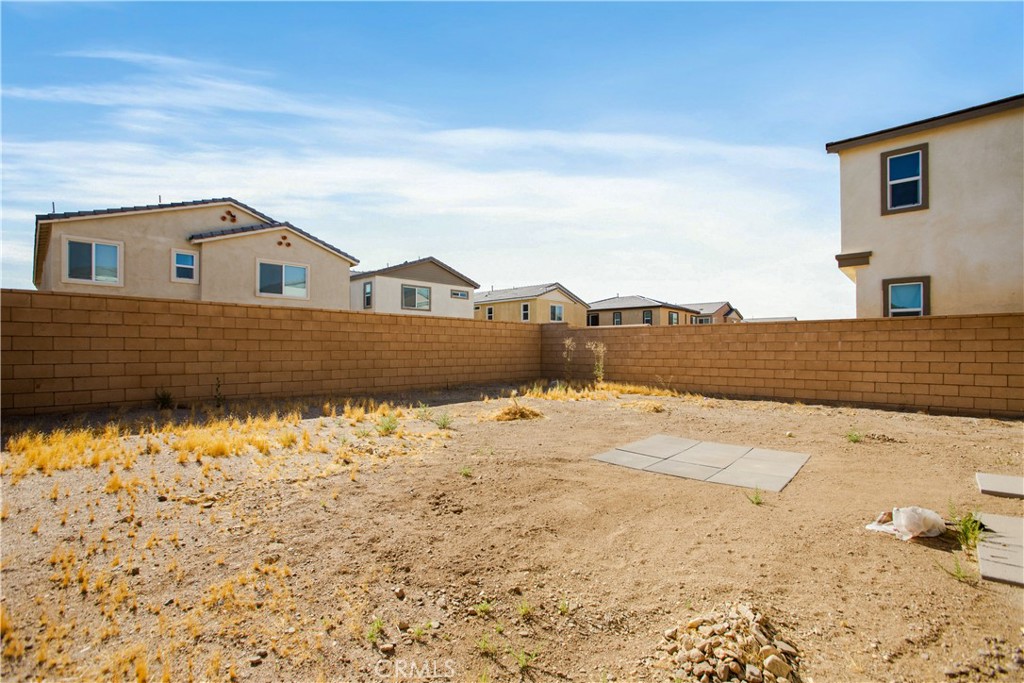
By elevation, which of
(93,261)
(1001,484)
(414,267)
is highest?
(414,267)

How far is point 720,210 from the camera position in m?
11.0

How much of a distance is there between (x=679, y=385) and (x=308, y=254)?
1341 centimetres

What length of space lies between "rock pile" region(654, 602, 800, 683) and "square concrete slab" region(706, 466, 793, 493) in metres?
2.35

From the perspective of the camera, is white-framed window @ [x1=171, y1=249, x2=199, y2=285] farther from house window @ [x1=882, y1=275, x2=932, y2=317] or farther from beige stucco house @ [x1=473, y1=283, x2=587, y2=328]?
house window @ [x1=882, y1=275, x2=932, y2=317]

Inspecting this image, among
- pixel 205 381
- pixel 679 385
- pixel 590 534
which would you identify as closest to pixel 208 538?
pixel 590 534

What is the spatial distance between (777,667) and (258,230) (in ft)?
56.6

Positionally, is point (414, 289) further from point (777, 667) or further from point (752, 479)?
point (777, 667)

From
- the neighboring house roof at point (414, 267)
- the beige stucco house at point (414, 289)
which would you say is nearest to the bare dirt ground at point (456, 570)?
the beige stucco house at point (414, 289)

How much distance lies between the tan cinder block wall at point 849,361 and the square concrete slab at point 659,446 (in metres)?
5.33

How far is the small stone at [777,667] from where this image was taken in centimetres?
207

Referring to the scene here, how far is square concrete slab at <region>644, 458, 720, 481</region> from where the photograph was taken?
495cm

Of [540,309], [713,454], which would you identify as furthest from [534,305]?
[713,454]

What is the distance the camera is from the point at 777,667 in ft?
6.83

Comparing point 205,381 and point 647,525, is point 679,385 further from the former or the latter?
point 205,381
